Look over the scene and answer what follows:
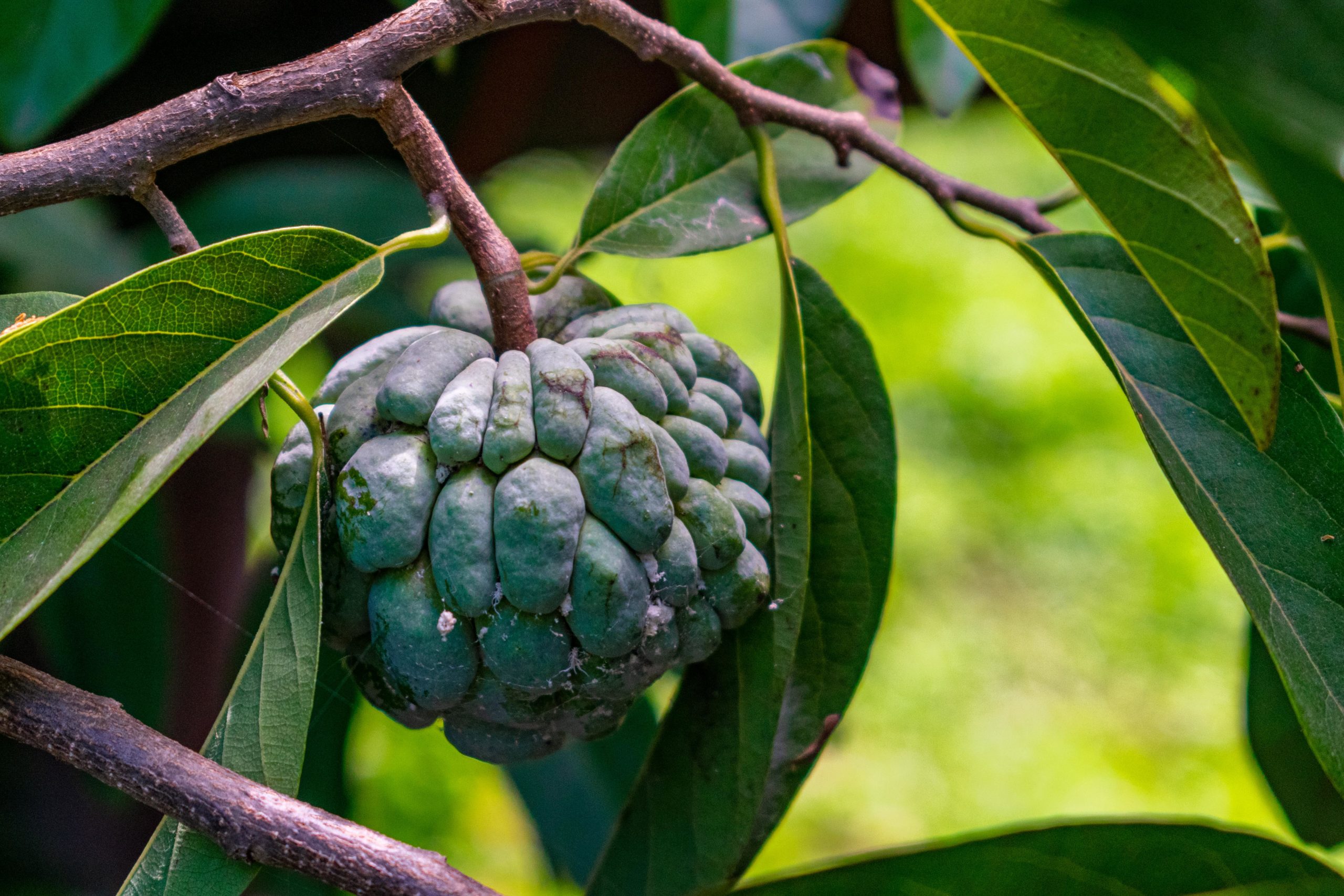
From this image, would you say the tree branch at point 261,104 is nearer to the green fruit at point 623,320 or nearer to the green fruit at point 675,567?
the green fruit at point 623,320

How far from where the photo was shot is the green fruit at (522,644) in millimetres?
792

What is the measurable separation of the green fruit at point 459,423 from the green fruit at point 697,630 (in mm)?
231

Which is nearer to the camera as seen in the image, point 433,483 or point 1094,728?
point 433,483

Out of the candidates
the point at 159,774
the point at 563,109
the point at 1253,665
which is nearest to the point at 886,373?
the point at 563,109

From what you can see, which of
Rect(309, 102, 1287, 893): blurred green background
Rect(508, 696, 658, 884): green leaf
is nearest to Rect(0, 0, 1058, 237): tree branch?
Rect(508, 696, 658, 884): green leaf

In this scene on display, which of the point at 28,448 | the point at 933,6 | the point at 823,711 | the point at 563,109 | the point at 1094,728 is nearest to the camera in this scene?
the point at 28,448

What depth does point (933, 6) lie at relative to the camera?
35.5 inches

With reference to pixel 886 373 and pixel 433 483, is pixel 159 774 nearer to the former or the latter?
pixel 433 483

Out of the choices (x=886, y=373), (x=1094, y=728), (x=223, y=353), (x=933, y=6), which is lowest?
(x=1094, y=728)

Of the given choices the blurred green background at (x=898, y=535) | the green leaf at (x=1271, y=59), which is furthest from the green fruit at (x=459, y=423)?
the green leaf at (x=1271, y=59)

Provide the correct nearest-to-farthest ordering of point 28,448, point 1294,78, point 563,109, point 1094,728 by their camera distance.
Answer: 1. point 1294,78
2. point 28,448
3. point 563,109
4. point 1094,728

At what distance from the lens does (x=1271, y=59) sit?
0.46 meters

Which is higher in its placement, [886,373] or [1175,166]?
[1175,166]

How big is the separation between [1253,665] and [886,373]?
307 centimetres
